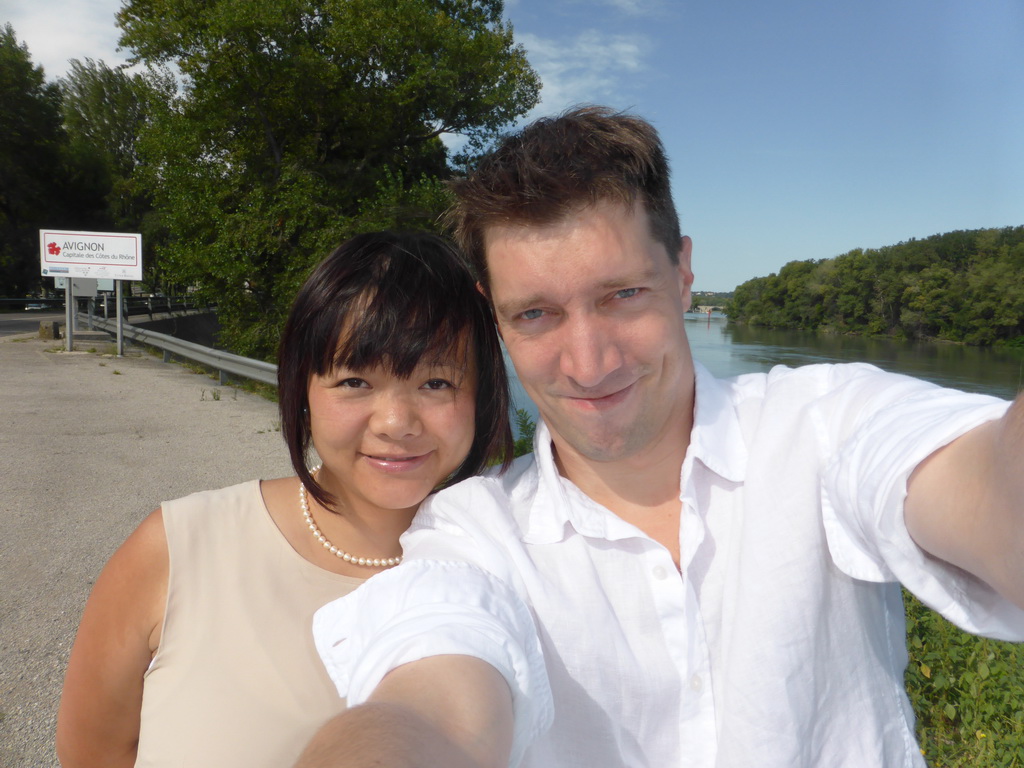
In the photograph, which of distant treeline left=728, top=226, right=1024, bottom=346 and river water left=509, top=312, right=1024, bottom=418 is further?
distant treeline left=728, top=226, right=1024, bottom=346

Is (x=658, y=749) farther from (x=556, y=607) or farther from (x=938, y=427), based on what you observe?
(x=938, y=427)

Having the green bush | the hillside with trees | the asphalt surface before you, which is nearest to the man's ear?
the green bush

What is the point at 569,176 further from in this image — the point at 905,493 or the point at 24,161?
the point at 24,161

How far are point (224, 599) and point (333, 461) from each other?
0.46 m

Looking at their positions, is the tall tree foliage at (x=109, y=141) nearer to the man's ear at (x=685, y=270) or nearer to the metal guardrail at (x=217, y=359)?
the metal guardrail at (x=217, y=359)

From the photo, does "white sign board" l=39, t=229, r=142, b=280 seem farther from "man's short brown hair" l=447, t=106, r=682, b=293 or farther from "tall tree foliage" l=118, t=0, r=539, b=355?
"man's short brown hair" l=447, t=106, r=682, b=293

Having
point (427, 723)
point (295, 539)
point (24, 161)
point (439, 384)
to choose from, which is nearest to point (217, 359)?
point (295, 539)

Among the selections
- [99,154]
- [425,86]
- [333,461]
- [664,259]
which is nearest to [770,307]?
[664,259]

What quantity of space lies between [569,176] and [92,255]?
638 inches

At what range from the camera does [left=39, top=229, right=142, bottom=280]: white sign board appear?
15.0 meters

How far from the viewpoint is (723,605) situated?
67.2 inches

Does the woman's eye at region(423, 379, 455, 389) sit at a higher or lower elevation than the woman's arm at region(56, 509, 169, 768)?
higher

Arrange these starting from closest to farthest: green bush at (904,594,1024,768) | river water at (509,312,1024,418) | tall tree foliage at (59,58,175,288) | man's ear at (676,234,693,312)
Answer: man's ear at (676,234,693,312) → green bush at (904,594,1024,768) → river water at (509,312,1024,418) → tall tree foliage at (59,58,175,288)

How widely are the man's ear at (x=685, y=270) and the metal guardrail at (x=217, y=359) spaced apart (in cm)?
349
